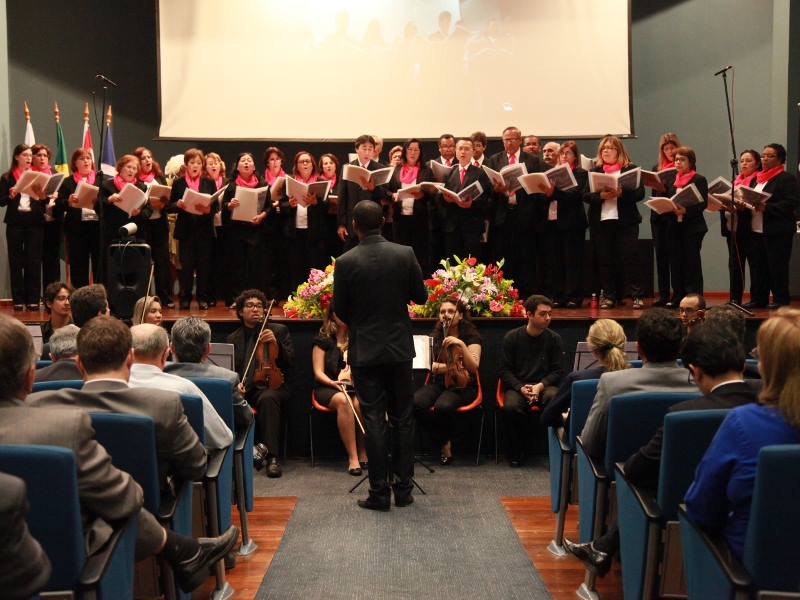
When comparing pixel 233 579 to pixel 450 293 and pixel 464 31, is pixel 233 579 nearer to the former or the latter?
pixel 450 293

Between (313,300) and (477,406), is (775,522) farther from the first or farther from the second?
(313,300)

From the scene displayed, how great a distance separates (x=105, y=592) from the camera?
2172 millimetres

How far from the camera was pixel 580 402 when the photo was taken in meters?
3.71

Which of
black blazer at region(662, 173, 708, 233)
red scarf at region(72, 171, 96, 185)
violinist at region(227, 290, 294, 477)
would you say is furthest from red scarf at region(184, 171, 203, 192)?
black blazer at region(662, 173, 708, 233)

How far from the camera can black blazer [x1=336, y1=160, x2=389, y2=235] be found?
7688 mm

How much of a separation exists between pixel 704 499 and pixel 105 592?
4.76ft

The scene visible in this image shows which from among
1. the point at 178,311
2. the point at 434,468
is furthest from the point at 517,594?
the point at 178,311

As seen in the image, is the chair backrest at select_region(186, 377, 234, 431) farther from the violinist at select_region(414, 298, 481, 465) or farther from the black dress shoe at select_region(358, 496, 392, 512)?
the violinist at select_region(414, 298, 481, 465)

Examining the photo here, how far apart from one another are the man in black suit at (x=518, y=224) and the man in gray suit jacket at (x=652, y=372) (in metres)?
4.36

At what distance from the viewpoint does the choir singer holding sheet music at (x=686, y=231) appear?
23.6ft

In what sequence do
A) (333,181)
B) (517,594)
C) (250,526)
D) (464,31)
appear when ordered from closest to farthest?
1. (517,594)
2. (250,526)
3. (333,181)
4. (464,31)

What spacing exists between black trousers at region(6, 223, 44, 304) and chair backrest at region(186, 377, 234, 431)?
4.54 meters

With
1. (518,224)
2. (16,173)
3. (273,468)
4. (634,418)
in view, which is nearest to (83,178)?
(16,173)

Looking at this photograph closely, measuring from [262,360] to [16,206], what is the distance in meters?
3.20
